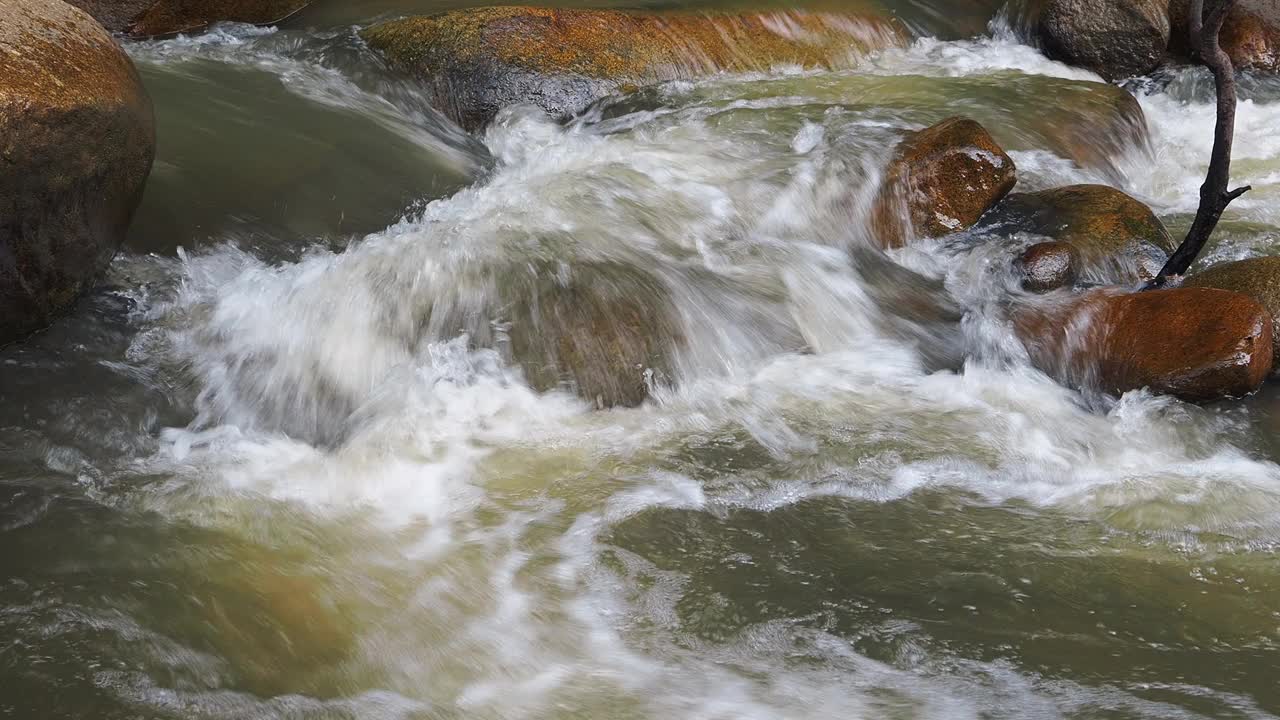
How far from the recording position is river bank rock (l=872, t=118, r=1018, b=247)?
6.02 meters

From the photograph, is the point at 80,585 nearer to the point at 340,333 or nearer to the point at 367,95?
the point at 340,333

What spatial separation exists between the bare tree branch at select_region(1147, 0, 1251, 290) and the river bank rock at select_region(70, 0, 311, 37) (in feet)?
20.4

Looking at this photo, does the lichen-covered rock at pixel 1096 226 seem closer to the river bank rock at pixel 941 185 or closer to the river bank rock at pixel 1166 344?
the river bank rock at pixel 941 185

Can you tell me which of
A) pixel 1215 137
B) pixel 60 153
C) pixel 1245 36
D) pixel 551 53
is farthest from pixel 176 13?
pixel 1245 36

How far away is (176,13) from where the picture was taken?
7.80 metres

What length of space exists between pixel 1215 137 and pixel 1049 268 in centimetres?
99

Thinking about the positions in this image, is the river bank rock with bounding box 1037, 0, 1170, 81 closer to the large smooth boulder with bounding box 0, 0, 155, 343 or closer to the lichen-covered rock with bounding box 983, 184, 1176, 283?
the lichen-covered rock with bounding box 983, 184, 1176, 283

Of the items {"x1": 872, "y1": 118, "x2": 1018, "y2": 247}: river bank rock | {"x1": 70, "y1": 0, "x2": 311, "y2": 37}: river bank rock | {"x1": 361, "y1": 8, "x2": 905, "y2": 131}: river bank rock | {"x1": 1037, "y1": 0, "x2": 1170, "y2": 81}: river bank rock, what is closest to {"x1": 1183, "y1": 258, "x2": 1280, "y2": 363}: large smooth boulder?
{"x1": 872, "y1": 118, "x2": 1018, "y2": 247}: river bank rock

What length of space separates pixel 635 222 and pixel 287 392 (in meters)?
2.10

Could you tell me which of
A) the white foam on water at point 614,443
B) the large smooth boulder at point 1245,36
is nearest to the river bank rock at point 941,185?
the white foam on water at point 614,443

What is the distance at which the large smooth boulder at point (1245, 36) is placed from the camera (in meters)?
9.47

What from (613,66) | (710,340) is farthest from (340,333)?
(613,66)

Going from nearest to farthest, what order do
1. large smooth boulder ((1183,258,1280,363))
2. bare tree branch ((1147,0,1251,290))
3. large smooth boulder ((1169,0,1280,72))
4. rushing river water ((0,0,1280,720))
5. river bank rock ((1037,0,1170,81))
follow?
1. rushing river water ((0,0,1280,720))
2. bare tree branch ((1147,0,1251,290))
3. large smooth boulder ((1183,258,1280,363))
4. river bank rock ((1037,0,1170,81))
5. large smooth boulder ((1169,0,1280,72))

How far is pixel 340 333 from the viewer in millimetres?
4777
